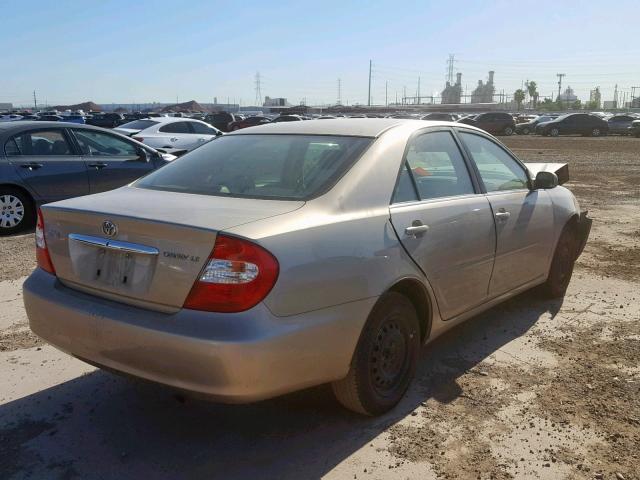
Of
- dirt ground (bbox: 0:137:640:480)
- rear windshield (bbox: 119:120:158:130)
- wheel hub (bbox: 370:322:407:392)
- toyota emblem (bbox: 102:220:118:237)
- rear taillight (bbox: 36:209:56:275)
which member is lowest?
dirt ground (bbox: 0:137:640:480)

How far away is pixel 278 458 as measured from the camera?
3.04 meters

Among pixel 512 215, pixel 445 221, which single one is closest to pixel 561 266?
pixel 512 215

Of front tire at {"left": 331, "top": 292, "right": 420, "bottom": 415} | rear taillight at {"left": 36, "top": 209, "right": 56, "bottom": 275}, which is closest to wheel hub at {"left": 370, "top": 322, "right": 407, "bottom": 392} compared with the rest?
front tire at {"left": 331, "top": 292, "right": 420, "bottom": 415}

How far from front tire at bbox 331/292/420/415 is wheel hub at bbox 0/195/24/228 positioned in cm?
633

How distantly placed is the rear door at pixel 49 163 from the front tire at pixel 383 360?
6389 mm

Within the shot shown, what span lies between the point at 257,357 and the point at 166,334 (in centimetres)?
42

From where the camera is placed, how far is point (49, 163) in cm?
841

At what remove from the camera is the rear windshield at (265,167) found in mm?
3355

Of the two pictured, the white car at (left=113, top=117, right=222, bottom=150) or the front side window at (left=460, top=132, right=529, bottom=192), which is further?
the white car at (left=113, top=117, right=222, bottom=150)

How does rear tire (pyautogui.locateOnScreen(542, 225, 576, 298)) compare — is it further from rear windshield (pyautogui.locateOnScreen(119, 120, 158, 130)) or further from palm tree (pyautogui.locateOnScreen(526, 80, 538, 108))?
palm tree (pyautogui.locateOnScreen(526, 80, 538, 108))

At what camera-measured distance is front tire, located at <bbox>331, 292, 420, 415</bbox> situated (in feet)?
10.5

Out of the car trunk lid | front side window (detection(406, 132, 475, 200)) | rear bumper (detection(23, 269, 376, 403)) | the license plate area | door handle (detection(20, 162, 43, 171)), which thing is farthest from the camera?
door handle (detection(20, 162, 43, 171))

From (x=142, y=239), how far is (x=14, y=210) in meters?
6.07

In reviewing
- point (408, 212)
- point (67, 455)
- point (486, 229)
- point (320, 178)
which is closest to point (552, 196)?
point (486, 229)
